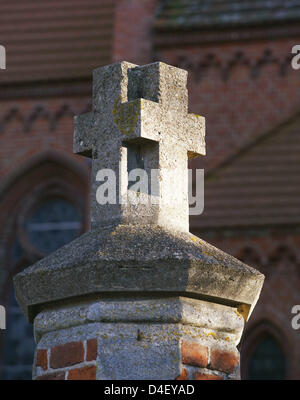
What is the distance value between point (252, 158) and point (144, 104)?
7.58 m

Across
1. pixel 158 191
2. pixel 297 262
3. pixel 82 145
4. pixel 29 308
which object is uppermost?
pixel 297 262

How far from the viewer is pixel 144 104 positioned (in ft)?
11.2

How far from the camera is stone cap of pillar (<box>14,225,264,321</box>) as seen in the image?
3.13 meters

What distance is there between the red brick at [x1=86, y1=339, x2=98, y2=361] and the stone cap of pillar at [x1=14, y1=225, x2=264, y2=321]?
0.15 m

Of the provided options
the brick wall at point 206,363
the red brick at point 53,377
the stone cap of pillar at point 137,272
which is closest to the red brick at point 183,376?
the brick wall at point 206,363

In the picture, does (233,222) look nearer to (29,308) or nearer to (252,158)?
(252,158)

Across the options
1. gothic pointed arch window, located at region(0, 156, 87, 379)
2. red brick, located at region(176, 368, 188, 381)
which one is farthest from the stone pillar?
gothic pointed arch window, located at region(0, 156, 87, 379)

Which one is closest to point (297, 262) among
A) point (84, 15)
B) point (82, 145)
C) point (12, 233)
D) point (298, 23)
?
point (298, 23)

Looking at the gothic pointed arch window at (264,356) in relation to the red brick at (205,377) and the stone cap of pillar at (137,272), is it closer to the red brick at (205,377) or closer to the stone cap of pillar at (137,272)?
the stone cap of pillar at (137,272)

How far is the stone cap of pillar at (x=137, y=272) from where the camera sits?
3129 mm

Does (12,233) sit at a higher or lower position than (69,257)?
higher

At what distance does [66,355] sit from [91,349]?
0.11 m

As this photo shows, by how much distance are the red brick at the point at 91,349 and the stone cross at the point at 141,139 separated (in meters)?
0.48

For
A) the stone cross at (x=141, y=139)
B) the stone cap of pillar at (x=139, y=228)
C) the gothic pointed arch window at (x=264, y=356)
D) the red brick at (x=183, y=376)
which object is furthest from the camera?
the gothic pointed arch window at (x=264, y=356)
